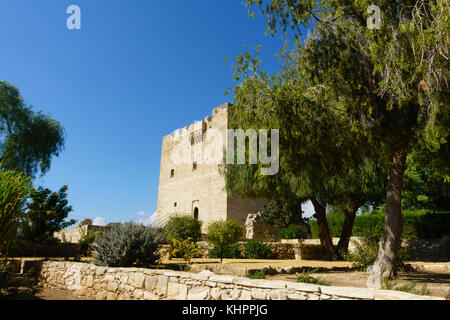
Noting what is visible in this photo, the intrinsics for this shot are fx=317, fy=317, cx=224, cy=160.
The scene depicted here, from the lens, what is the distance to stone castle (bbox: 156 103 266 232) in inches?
818

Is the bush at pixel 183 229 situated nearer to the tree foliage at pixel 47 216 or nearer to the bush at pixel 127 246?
the tree foliage at pixel 47 216

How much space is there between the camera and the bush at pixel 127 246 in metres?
6.16

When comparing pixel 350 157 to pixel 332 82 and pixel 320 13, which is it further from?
pixel 320 13

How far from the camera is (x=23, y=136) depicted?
16.1 meters

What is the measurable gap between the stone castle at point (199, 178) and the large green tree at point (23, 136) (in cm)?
953

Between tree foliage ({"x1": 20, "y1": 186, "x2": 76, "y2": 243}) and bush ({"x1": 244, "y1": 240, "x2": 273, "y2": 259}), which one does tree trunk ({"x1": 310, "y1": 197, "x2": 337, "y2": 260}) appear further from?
tree foliage ({"x1": 20, "y1": 186, "x2": 76, "y2": 243})

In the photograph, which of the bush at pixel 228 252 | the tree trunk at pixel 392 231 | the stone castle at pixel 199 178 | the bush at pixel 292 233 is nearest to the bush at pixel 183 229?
the bush at pixel 228 252

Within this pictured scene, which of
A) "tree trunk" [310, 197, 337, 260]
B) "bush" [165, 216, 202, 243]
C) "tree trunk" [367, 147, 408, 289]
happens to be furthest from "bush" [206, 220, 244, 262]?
"tree trunk" [367, 147, 408, 289]

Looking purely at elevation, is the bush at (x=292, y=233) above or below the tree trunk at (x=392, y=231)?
below

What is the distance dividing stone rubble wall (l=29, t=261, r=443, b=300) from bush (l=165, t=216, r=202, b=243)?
25.4 feet

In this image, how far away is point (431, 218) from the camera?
14461 millimetres

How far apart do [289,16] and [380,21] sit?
150cm

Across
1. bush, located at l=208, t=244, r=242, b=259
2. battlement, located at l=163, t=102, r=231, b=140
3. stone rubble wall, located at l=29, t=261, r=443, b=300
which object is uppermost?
battlement, located at l=163, t=102, r=231, b=140

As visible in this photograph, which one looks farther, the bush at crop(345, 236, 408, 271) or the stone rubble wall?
the bush at crop(345, 236, 408, 271)
